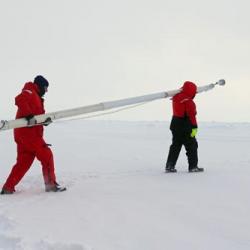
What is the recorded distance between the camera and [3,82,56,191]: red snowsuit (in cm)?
696

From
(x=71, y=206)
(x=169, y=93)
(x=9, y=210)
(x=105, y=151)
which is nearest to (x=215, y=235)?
(x=71, y=206)

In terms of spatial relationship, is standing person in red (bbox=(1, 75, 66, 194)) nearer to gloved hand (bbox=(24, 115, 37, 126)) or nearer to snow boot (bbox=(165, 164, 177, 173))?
gloved hand (bbox=(24, 115, 37, 126))

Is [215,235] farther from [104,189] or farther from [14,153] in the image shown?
[14,153]

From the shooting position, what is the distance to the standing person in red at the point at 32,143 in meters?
6.95

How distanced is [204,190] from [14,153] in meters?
6.50

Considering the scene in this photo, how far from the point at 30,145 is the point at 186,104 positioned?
115 inches

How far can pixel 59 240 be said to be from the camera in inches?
185

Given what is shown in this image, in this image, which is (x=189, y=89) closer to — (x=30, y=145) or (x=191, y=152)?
(x=191, y=152)

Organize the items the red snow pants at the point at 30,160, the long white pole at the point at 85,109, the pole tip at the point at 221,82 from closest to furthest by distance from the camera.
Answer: the long white pole at the point at 85,109 < the red snow pants at the point at 30,160 < the pole tip at the point at 221,82

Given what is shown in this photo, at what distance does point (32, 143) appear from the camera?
23.1ft

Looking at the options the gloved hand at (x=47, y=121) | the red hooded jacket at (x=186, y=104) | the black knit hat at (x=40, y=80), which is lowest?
the red hooded jacket at (x=186, y=104)

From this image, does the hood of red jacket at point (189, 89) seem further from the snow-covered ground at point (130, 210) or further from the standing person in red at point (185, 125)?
the snow-covered ground at point (130, 210)

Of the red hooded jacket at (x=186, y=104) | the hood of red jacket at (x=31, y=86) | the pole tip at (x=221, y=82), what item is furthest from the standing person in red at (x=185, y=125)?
the hood of red jacket at (x=31, y=86)

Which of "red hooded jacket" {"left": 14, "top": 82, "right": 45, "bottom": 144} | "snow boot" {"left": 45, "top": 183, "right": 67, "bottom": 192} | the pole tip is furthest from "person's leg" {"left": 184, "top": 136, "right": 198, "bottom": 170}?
"red hooded jacket" {"left": 14, "top": 82, "right": 45, "bottom": 144}
